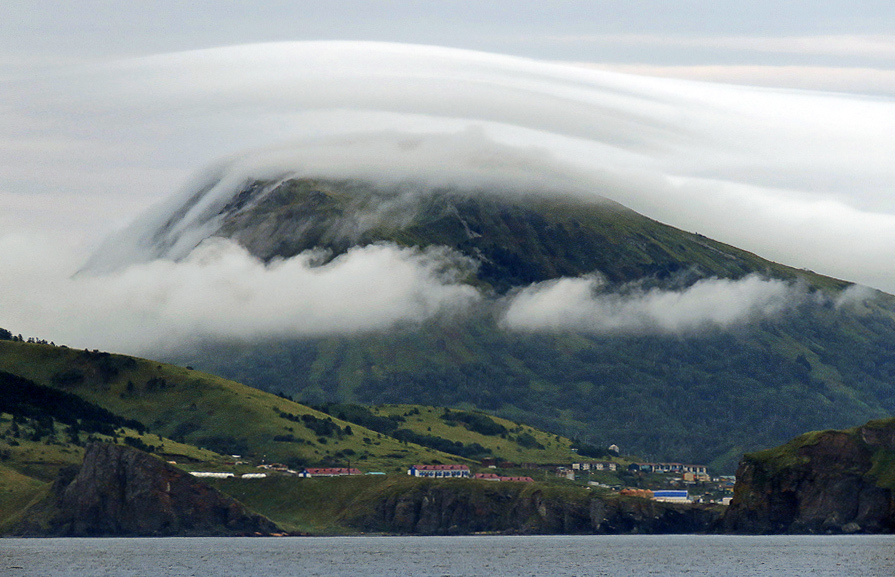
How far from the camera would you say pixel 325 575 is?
196 metres

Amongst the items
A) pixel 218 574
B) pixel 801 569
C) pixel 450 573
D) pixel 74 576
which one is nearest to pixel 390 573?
pixel 450 573

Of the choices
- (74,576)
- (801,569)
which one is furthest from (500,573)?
(74,576)

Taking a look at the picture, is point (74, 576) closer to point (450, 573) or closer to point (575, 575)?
point (450, 573)

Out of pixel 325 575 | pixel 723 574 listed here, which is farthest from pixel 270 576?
pixel 723 574

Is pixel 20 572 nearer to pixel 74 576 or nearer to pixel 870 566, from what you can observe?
pixel 74 576

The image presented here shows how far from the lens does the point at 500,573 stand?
649ft

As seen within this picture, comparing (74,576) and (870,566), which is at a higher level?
(870,566)

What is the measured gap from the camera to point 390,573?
199125mm

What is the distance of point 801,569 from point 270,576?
253 ft

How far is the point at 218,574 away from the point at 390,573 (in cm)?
2495

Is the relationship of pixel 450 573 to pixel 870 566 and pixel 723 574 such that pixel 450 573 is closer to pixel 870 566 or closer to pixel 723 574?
pixel 723 574

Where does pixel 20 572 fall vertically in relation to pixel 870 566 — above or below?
below

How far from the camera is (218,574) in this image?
7790 inches

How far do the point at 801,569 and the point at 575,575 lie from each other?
3427 cm
